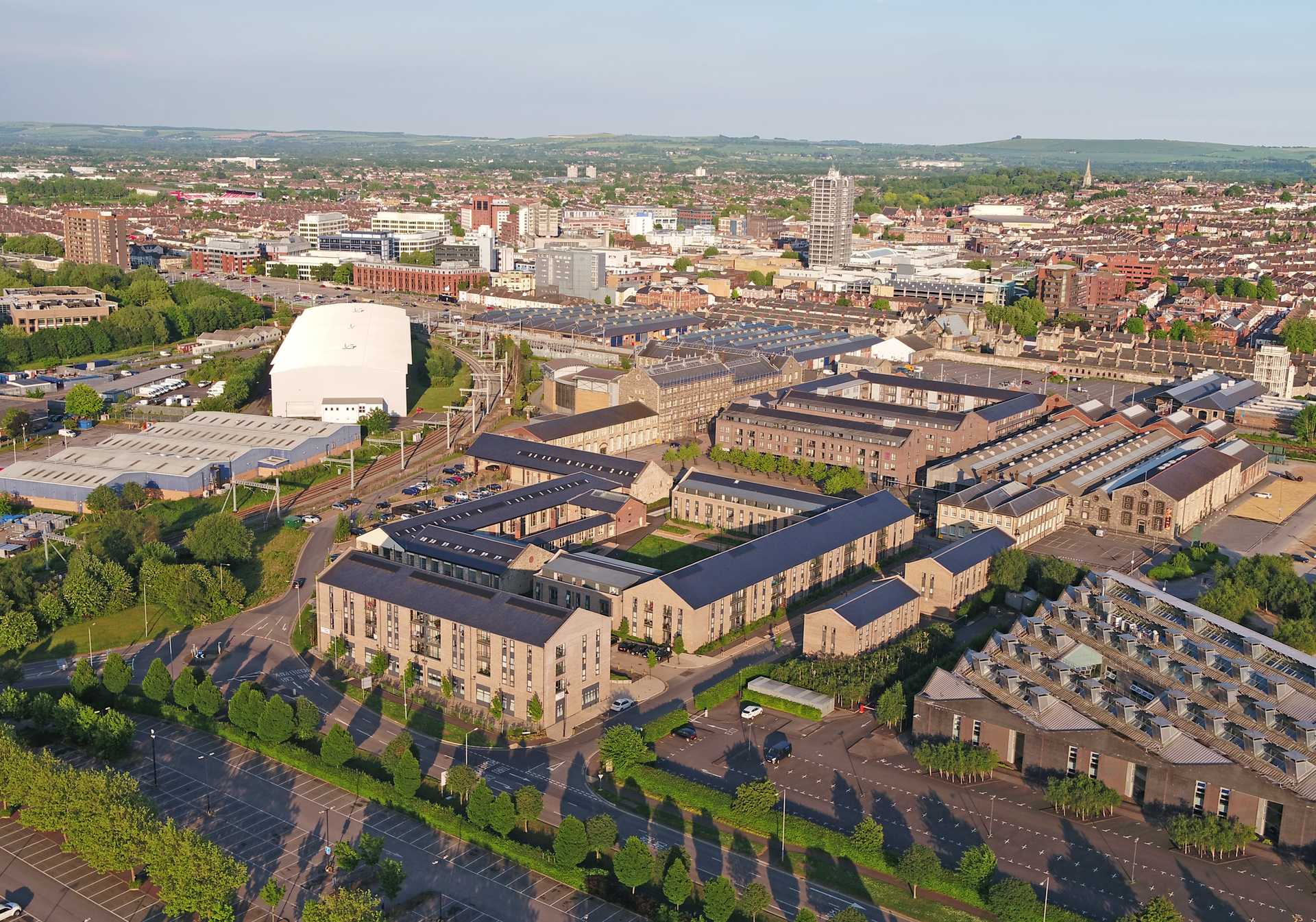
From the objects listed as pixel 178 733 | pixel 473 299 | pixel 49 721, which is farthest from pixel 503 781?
pixel 473 299

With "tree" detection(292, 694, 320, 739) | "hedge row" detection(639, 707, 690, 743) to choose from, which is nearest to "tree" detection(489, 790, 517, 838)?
"hedge row" detection(639, 707, 690, 743)

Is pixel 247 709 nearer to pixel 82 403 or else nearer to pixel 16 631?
pixel 16 631

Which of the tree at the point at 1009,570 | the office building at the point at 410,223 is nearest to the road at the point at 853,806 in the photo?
the tree at the point at 1009,570

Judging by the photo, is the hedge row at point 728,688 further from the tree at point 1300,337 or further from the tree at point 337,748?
the tree at point 1300,337

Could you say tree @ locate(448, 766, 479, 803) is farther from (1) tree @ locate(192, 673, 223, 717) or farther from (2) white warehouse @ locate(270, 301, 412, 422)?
(2) white warehouse @ locate(270, 301, 412, 422)

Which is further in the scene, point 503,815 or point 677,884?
point 503,815

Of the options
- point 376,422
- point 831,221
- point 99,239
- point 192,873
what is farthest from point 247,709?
point 99,239
